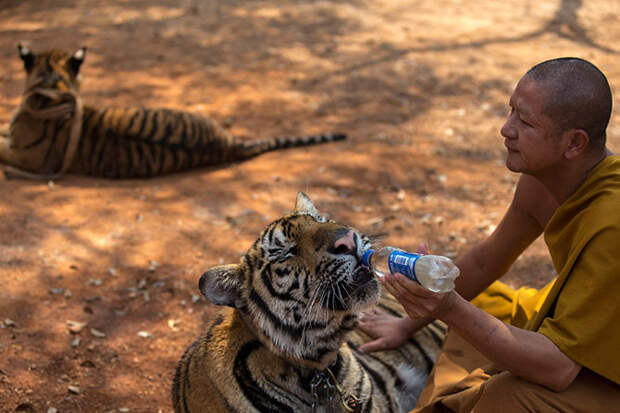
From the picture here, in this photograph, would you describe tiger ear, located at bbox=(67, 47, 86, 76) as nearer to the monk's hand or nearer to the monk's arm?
the monk's hand

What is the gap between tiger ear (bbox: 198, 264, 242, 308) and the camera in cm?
239

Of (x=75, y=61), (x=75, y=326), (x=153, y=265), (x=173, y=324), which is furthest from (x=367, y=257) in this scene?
(x=75, y=61)

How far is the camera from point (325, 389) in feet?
8.36

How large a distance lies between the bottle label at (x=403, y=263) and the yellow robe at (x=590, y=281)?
0.54 meters

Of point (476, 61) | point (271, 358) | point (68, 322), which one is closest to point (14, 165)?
point (68, 322)

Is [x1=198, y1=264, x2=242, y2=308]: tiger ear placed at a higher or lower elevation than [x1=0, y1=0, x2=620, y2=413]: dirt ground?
higher

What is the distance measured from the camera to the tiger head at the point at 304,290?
7.85 feet

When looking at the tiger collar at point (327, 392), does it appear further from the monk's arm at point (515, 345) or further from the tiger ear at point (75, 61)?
the tiger ear at point (75, 61)

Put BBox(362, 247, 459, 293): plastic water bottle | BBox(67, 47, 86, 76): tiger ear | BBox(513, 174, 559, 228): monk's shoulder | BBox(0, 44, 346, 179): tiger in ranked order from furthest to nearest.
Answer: BBox(67, 47, 86, 76): tiger ear < BBox(0, 44, 346, 179): tiger < BBox(513, 174, 559, 228): monk's shoulder < BBox(362, 247, 459, 293): plastic water bottle

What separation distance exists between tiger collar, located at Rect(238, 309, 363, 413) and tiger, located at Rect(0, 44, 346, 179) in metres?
3.79

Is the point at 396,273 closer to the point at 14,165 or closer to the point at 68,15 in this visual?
the point at 14,165

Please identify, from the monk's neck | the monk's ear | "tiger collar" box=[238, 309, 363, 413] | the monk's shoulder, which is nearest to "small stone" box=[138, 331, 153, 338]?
"tiger collar" box=[238, 309, 363, 413]

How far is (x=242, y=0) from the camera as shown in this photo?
447 inches

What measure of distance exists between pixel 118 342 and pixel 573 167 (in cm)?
265
